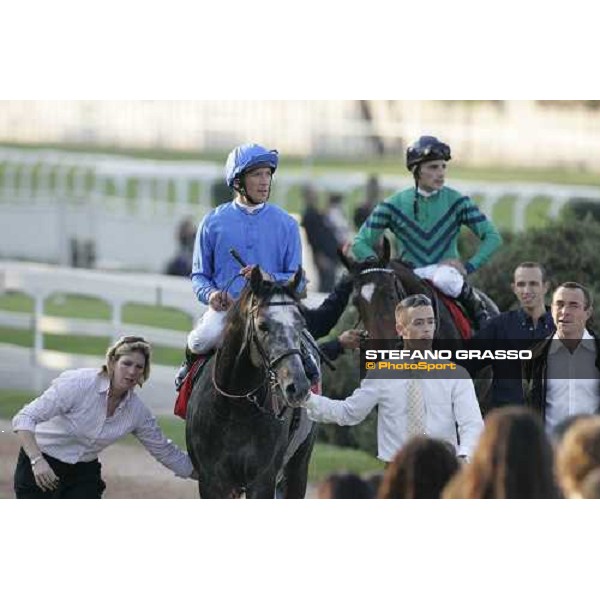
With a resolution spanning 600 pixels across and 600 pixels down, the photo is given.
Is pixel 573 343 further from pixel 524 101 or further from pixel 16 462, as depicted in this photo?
pixel 16 462

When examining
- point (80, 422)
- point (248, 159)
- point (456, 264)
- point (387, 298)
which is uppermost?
point (248, 159)

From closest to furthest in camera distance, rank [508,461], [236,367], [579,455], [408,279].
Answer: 1. [508,461]
2. [579,455]
3. [236,367]
4. [408,279]

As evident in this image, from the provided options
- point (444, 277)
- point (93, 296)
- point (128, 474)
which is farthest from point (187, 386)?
point (93, 296)

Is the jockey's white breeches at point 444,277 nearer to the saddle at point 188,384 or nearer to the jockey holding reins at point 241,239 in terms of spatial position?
the jockey holding reins at point 241,239

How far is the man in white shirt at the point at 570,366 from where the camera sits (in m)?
8.23

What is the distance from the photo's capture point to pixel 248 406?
7.79m

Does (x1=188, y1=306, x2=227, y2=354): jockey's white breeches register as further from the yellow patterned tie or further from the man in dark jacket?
the man in dark jacket

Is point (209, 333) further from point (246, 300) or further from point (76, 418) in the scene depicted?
point (76, 418)

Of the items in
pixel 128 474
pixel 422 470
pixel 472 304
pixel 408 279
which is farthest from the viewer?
pixel 472 304

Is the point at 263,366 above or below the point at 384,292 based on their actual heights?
below

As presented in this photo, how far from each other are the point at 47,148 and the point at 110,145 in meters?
0.30

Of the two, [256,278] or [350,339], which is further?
[350,339]

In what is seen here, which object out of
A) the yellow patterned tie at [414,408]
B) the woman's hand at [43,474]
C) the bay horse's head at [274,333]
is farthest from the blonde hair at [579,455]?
the woman's hand at [43,474]

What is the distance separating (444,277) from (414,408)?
1096 millimetres
